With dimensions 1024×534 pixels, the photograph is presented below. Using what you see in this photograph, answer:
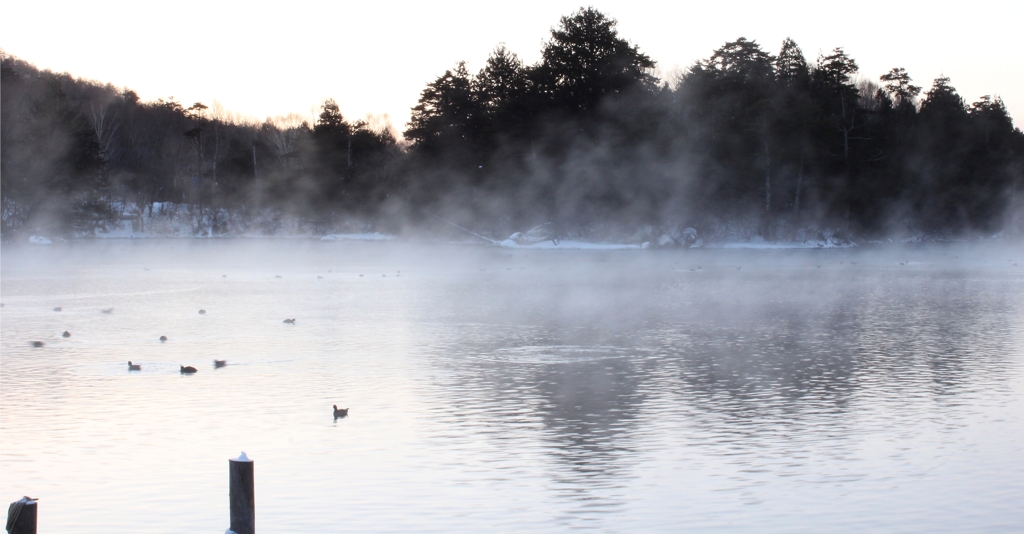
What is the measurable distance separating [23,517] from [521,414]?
695cm

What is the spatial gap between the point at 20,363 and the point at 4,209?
55.4 metres

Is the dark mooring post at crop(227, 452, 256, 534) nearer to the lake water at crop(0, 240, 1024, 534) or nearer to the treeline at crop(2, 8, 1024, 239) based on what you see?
the lake water at crop(0, 240, 1024, 534)

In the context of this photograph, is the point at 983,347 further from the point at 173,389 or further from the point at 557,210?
the point at 557,210

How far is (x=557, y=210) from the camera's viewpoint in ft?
236

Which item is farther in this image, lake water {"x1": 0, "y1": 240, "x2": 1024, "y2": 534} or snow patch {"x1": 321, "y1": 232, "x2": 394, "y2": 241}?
Answer: snow patch {"x1": 321, "y1": 232, "x2": 394, "y2": 241}

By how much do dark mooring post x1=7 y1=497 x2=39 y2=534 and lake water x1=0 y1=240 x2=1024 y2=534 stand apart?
1.77 m

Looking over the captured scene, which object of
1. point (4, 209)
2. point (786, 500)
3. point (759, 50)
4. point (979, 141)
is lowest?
point (786, 500)

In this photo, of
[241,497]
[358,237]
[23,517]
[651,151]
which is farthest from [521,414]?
[358,237]

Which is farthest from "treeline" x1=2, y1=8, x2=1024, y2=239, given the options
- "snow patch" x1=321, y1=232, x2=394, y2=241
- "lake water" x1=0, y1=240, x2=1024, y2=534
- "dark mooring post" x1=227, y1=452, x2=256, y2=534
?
"dark mooring post" x1=227, y1=452, x2=256, y2=534

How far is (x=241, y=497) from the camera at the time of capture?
6516mm

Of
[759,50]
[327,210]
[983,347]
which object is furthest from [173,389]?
[327,210]

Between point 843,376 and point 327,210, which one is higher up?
point 327,210

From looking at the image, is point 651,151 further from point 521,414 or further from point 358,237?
point 521,414

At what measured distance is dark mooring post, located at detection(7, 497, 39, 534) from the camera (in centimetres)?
595
